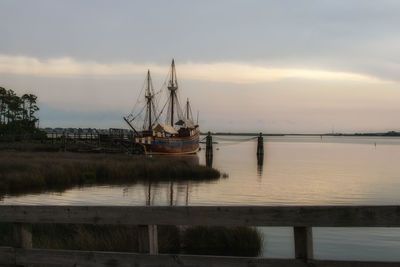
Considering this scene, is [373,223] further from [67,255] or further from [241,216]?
[67,255]

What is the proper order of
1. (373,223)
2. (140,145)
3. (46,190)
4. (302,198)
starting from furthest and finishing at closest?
(140,145) < (302,198) < (46,190) < (373,223)

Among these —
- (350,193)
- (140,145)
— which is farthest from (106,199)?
(140,145)

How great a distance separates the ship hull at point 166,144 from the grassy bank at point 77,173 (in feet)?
104

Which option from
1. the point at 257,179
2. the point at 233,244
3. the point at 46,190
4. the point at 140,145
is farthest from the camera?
the point at 140,145

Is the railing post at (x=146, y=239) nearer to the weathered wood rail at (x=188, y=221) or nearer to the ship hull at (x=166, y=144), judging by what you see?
the weathered wood rail at (x=188, y=221)

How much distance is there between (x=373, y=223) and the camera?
4.02 m

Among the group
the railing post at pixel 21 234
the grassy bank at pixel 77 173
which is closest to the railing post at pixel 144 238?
the railing post at pixel 21 234

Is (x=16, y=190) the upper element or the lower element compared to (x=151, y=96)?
lower

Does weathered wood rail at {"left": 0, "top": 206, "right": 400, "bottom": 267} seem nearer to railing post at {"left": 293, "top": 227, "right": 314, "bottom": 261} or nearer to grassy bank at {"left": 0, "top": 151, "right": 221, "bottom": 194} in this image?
railing post at {"left": 293, "top": 227, "right": 314, "bottom": 261}

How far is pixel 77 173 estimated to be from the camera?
28.9 metres

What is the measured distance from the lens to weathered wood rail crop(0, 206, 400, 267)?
13.3 ft

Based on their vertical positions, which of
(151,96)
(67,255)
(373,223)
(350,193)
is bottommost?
(350,193)

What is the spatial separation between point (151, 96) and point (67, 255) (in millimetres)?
Answer: 77451

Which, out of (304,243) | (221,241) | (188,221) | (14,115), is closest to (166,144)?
(14,115)
